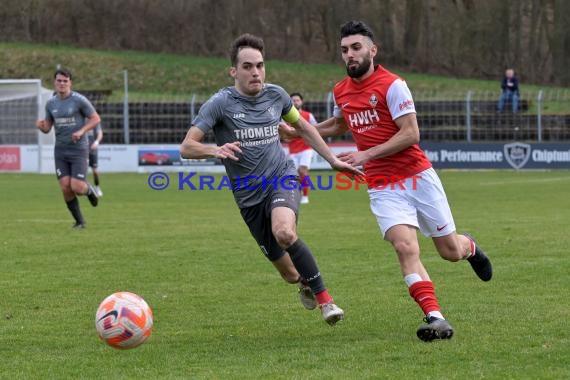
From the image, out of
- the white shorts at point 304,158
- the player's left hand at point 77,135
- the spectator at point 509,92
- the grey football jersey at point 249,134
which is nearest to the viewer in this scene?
the grey football jersey at point 249,134

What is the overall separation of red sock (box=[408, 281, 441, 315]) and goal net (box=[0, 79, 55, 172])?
28.9m

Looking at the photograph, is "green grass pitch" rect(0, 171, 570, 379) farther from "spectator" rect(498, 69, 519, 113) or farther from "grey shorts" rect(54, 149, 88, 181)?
"spectator" rect(498, 69, 519, 113)

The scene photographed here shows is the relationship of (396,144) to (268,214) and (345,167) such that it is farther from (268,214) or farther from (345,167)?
(268,214)

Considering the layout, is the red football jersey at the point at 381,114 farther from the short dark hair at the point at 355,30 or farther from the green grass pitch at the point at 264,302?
the green grass pitch at the point at 264,302

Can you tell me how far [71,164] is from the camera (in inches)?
596

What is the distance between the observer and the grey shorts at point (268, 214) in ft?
25.2

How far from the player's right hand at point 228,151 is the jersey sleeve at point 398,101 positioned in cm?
108

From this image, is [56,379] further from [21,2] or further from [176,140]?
[21,2]

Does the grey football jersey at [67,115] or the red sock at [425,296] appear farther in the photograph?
the grey football jersey at [67,115]

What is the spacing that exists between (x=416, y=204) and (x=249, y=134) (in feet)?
4.34

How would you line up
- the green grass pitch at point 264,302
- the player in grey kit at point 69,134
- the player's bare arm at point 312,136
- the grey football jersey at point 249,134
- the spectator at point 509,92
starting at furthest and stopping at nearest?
the spectator at point 509,92 < the player in grey kit at point 69,134 < the player's bare arm at point 312,136 < the grey football jersey at point 249,134 < the green grass pitch at point 264,302

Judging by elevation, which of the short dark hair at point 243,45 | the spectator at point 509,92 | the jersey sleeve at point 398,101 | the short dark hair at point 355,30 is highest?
the short dark hair at point 355,30

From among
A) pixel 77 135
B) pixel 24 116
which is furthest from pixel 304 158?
pixel 24 116

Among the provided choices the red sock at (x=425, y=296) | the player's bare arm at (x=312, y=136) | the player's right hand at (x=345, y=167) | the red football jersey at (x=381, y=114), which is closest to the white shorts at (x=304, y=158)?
the player's bare arm at (x=312, y=136)
